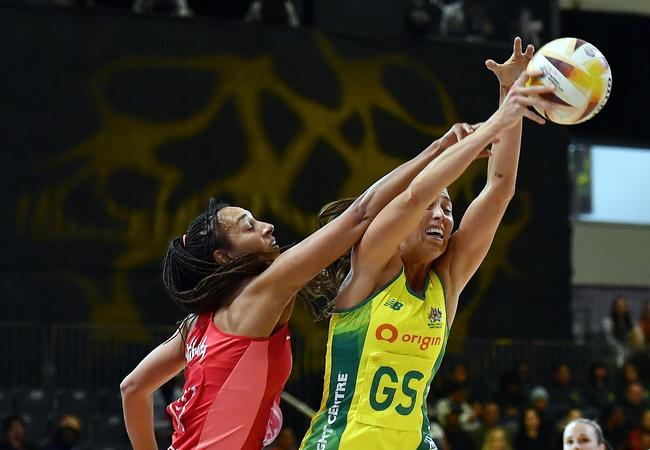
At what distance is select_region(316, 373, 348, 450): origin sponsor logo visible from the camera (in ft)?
17.2

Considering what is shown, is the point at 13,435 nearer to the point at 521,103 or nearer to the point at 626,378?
the point at 626,378

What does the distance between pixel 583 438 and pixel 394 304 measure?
10.2 ft

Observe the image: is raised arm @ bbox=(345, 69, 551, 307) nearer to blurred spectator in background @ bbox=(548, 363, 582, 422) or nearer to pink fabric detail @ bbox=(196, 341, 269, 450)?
pink fabric detail @ bbox=(196, 341, 269, 450)

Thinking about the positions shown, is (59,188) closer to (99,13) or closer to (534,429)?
(99,13)

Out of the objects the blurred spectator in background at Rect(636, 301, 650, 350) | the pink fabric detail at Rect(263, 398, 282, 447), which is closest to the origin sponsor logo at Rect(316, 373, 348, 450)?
the pink fabric detail at Rect(263, 398, 282, 447)

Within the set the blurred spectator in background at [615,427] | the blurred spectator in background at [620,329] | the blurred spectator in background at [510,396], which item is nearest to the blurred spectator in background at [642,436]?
the blurred spectator in background at [615,427]

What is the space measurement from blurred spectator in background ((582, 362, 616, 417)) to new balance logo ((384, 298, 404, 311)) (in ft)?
37.9

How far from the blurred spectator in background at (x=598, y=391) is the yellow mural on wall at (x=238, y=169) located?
1.95 m

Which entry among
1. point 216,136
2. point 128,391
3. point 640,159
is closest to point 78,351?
point 216,136

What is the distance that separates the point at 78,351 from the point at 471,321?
576cm

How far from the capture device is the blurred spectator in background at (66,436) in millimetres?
13453

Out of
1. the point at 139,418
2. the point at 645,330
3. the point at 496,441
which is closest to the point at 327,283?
the point at 139,418

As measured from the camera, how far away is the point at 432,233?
552cm

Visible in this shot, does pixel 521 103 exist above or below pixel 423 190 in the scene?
above
